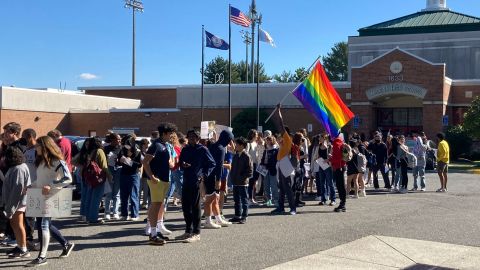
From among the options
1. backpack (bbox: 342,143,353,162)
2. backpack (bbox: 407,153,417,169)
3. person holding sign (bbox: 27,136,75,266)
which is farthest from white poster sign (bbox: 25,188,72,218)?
backpack (bbox: 407,153,417,169)

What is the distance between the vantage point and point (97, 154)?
11.2 metres

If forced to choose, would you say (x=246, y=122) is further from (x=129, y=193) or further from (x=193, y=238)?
(x=193, y=238)

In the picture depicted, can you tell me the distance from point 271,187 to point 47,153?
303 inches

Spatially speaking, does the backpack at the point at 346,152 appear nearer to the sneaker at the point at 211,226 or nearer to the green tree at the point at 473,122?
the sneaker at the point at 211,226

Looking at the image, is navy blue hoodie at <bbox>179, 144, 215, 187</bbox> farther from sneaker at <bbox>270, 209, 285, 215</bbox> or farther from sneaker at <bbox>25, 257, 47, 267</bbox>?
sneaker at <bbox>270, 209, 285, 215</bbox>

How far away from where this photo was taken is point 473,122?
33.5 meters

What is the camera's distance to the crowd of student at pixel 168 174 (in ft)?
26.1

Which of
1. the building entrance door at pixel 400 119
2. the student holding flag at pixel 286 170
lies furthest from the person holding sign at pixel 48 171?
the building entrance door at pixel 400 119

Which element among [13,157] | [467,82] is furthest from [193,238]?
[467,82]

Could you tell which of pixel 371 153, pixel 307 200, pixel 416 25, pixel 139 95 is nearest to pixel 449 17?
pixel 416 25

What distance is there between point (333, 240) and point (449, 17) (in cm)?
5188

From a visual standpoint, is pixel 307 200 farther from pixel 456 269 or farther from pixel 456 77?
pixel 456 77

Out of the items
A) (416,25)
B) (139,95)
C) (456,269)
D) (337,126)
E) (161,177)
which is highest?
(416,25)

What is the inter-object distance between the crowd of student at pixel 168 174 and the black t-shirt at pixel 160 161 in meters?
0.02
